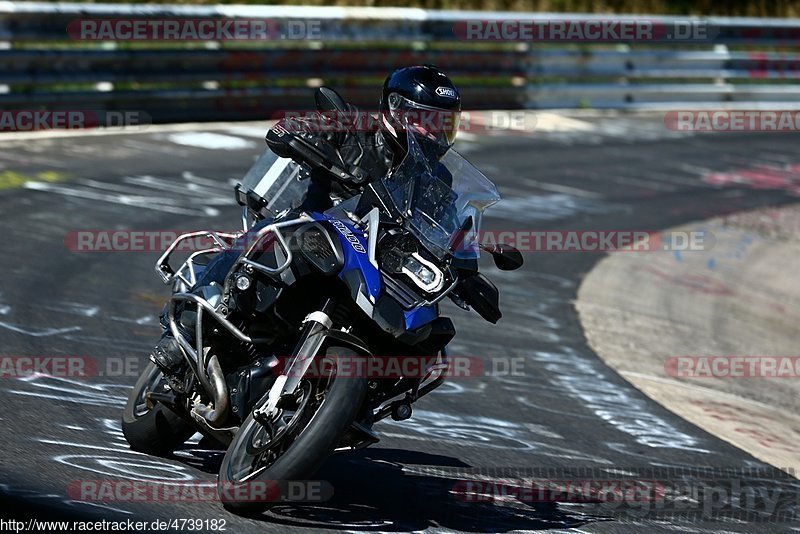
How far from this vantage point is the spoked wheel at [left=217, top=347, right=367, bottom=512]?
4715mm

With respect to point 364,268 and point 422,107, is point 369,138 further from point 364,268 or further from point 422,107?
point 364,268

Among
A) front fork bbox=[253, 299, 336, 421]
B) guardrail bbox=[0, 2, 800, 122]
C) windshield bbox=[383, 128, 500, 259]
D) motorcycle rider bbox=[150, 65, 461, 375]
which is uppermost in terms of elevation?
guardrail bbox=[0, 2, 800, 122]

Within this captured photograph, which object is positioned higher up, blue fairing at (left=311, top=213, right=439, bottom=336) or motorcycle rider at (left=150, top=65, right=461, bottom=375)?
motorcycle rider at (left=150, top=65, right=461, bottom=375)

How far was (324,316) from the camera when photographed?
5.03 metres

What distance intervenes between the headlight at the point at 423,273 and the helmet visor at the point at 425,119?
1.91ft

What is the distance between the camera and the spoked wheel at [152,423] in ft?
19.0

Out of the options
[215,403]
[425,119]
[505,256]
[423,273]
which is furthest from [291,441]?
[425,119]

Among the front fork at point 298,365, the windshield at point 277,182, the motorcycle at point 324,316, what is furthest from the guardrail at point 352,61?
the front fork at point 298,365

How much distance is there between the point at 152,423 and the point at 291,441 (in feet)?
3.96

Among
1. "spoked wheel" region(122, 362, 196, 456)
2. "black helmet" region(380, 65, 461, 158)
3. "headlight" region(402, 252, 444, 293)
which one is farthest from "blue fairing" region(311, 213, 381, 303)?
"spoked wheel" region(122, 362, 196, 456)

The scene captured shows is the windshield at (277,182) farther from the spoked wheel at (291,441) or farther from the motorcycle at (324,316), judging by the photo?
the spoked wheel at (291,441)

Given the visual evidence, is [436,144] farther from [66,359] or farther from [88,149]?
[88,149]

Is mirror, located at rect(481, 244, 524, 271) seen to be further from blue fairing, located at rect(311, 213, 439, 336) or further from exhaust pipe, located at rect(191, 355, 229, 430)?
exhaust pipe, located at rect(191, 355, 229, 430)

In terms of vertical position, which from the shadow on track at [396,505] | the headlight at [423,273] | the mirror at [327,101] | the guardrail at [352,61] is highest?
the guardrail at [352,61]
